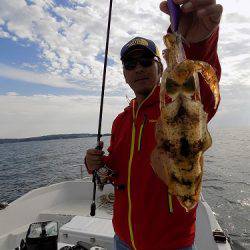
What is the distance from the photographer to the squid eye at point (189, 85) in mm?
2029

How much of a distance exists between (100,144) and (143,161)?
62.7 inches

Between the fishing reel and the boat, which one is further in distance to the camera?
the boat

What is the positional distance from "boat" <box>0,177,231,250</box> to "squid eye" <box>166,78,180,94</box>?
551cm

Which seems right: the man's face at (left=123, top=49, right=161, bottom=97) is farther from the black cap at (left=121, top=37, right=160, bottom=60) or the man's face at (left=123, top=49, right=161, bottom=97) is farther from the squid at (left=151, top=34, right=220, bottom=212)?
the squid at (left=151, top=34, right=220, bottom=212)

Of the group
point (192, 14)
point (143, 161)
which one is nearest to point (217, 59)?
point (192, 14)

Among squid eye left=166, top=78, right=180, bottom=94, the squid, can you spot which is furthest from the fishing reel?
squid eye left=166, top=78, right=180, bottom=94

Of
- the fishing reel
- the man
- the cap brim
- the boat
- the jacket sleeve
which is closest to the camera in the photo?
the jacket sleeve

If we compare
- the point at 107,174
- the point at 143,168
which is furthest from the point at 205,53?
the point at 107,174

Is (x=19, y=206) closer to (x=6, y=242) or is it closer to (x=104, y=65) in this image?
(x=6, y=242)

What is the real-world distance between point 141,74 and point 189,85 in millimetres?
1720

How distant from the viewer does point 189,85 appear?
80.2 inches

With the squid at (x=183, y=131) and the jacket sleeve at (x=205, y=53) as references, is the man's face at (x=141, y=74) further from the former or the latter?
the squid at (x=183, y=131)

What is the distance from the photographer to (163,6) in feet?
8.28

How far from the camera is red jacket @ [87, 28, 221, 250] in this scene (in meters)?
3.36
